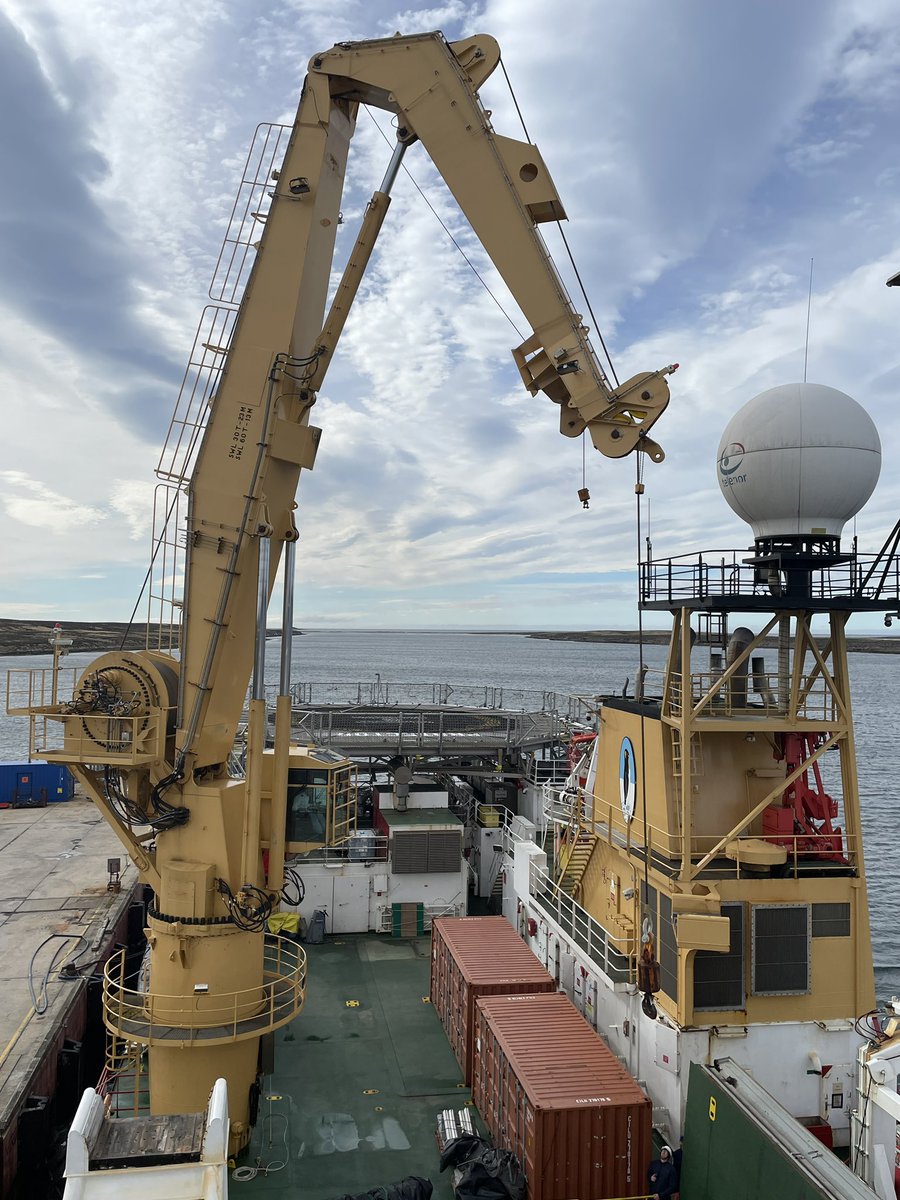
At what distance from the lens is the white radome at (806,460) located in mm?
14859

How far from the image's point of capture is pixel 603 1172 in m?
12.1

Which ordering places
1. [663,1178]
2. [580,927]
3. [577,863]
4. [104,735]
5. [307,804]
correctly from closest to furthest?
[663,1178] < [104,735] < [307,804] < [580,927] < [577,863]

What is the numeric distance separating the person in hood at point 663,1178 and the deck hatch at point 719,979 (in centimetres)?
237

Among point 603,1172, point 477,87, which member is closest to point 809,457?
point 477,87

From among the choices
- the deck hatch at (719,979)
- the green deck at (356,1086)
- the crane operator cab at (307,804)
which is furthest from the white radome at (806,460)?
the green deck at (356,1086)

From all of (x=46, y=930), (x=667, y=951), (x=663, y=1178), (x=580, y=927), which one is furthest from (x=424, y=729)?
(x=663, y=1178)

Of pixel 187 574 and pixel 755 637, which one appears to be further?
pixel 755 637

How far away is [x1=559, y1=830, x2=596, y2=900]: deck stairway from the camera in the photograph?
1947cm

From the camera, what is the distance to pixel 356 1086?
15555mm

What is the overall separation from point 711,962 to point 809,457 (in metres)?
8.83

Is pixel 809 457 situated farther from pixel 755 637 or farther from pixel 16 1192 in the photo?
pixel 16 1192

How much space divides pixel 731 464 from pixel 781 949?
28.5 ft

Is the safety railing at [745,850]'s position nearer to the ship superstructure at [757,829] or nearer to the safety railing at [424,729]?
the ship superstructure at [757,829]

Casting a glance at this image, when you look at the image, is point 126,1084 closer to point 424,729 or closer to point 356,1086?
point 356,1086
